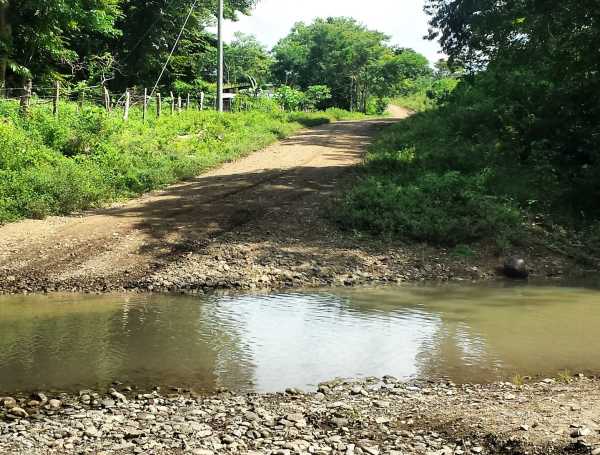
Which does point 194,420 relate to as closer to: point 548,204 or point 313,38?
point 548,204

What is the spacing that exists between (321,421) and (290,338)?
2772 mm

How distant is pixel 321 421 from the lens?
5.62 m

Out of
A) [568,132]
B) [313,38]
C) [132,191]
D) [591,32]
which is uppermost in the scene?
[313,38]

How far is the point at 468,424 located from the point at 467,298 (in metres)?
5.52

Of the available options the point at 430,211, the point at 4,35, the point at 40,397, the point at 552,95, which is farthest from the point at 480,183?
the point at 4,35

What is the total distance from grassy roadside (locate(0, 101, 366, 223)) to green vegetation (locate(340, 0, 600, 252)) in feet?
17.4

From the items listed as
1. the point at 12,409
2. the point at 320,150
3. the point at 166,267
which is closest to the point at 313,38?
the point at 320,150

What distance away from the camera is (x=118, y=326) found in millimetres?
8672

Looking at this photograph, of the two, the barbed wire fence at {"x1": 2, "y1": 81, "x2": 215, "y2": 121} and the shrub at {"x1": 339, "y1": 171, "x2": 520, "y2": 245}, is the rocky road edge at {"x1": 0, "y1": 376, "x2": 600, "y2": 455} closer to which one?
the shrub at {"x1": 339, "y1": 171, "x2": 520, "y2": 245}

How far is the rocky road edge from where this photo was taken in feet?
16.5

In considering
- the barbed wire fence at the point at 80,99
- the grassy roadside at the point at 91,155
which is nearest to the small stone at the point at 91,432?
the grassy roadside at the point at 91,155

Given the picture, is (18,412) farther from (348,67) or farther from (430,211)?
(348,67)

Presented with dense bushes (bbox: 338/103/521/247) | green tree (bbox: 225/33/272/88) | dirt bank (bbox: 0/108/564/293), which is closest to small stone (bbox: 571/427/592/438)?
dirt bank (bbox: 0/108/564/293)

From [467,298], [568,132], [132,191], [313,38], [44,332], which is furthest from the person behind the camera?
[313,38]
